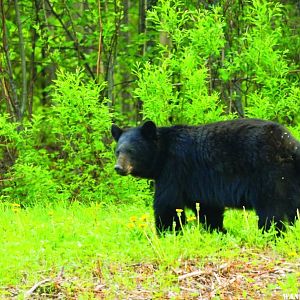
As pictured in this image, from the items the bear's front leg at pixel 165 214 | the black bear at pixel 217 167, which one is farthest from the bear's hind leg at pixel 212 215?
the bear's front leg at pixel 165 214

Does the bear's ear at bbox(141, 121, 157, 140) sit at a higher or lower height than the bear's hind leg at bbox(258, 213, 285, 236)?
higher

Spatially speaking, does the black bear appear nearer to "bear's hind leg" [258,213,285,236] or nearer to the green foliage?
"bear's hind leg" [258,213,285,236]

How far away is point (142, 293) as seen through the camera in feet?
16.5

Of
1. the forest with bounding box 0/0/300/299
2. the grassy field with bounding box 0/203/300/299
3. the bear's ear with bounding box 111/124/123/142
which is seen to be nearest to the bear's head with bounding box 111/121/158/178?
the bear's ear with bounding box 111/124/123/142

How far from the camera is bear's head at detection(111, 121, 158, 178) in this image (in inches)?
297

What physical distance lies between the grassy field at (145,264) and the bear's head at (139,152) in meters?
0.93

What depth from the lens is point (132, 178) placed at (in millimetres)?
10188

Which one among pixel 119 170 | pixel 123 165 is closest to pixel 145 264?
pixel 119 170

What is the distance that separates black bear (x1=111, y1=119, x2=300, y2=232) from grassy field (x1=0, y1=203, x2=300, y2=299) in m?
0.35

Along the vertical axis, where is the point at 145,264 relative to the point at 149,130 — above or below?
below

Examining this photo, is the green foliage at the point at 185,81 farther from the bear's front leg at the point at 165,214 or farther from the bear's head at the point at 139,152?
the bear's front leg at the point at 165,214

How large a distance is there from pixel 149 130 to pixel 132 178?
2702 millimetres

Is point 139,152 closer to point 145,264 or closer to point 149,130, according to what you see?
point 149,130

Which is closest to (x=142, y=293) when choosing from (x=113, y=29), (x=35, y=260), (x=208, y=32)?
(x=35, y=260)
